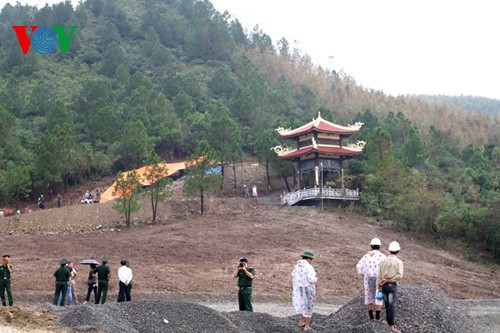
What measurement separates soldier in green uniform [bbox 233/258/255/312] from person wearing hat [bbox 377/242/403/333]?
2.80 meters

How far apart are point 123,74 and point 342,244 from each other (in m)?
44.6

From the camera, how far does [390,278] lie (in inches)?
390

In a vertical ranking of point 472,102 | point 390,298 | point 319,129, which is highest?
point 472,102

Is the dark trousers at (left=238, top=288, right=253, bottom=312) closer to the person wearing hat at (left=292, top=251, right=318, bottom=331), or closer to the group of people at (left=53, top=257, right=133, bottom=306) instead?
the person wearing hat at (left=292, top=251, right=318, bottom=331)

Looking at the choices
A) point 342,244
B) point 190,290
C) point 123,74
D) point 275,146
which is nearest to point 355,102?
point 123,74

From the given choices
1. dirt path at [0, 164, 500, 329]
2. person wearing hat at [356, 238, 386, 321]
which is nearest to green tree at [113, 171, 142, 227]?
dirt path at [0, 164, 500, 329]

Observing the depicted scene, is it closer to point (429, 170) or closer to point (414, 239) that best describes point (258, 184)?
point (429, 170)

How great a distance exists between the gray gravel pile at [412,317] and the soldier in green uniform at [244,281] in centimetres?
147

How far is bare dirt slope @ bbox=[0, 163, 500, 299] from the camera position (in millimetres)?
20203

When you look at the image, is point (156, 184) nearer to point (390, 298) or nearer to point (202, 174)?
point (202, 174)

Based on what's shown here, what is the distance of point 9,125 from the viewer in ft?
135

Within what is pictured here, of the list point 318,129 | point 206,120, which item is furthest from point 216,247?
point 206,120

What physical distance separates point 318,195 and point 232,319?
82.6ft

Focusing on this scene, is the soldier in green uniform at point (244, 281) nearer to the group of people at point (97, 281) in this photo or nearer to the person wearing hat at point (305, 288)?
the person wearing hat at point (305, 288)
